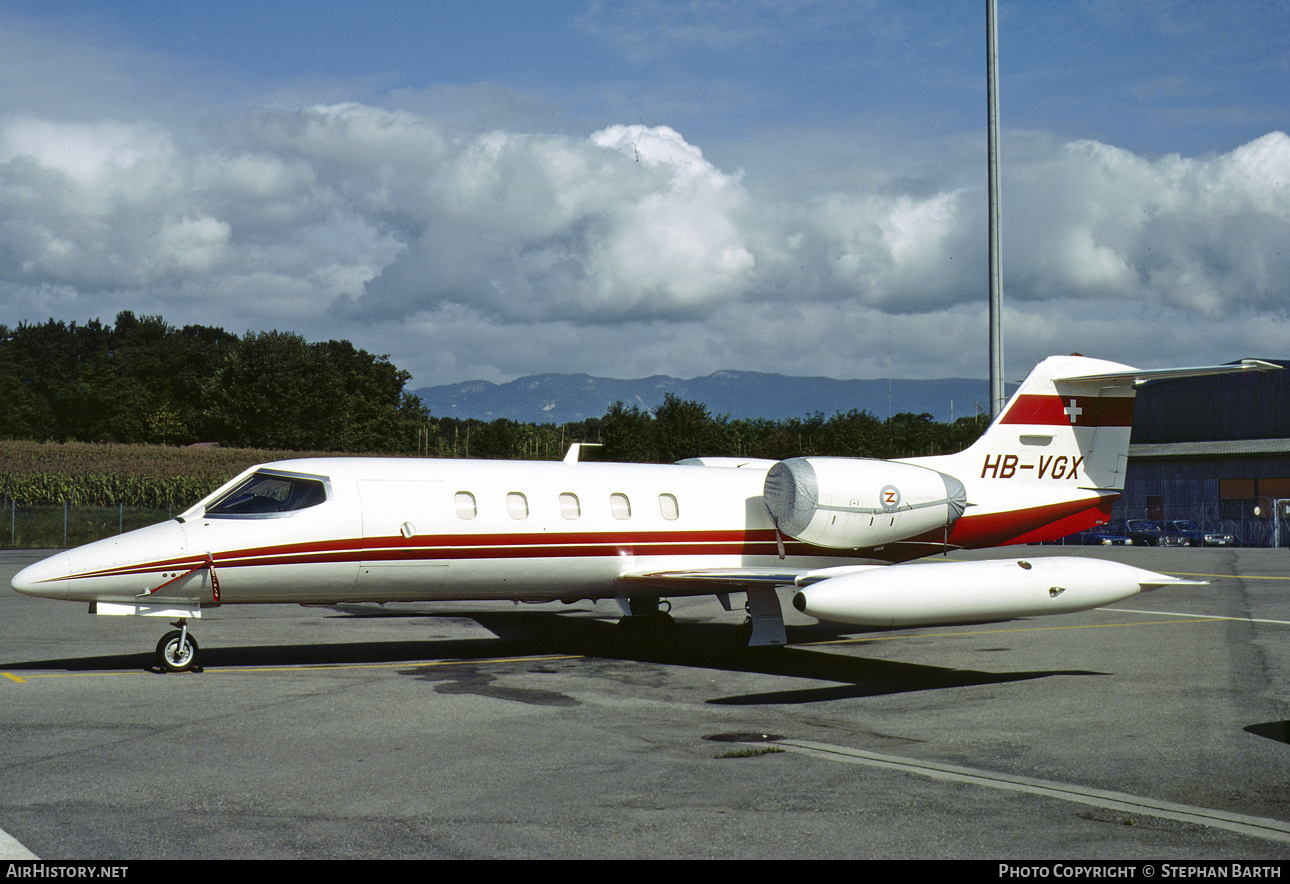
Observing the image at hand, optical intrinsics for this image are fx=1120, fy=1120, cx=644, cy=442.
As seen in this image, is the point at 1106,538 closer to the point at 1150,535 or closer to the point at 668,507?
the point at 1150,535

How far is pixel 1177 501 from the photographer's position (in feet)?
208

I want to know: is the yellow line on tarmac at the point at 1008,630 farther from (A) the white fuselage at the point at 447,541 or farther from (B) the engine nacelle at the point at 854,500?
(B) the engine nacelle at the point at 854,500

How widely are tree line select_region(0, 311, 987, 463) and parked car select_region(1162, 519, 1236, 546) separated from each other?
55.5 feet

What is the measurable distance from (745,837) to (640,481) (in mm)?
10021

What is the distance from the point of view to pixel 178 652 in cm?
1384

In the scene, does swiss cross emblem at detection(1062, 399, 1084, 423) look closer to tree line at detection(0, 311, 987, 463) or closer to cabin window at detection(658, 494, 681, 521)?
cabin window at detection(658, 494, 681, 521)

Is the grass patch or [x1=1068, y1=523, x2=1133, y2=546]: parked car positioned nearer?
the grass patch

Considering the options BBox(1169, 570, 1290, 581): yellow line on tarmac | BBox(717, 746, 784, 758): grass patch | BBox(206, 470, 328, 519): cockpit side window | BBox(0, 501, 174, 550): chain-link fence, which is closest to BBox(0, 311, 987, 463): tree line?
BBox(0, 501, 174, 550): chain-link fence

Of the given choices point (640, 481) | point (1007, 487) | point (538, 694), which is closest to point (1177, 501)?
point (1007, 487)

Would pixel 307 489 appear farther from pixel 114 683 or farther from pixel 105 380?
pixel 105 380

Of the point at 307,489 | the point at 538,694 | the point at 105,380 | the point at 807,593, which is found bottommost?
the point at 538,694

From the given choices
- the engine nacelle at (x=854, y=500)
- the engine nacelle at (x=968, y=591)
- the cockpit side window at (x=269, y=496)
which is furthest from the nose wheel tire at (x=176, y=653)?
the engine nacelle at (x=854, y=500)

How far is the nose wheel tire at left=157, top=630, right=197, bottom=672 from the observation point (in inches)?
542

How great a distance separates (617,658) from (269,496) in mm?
5258
